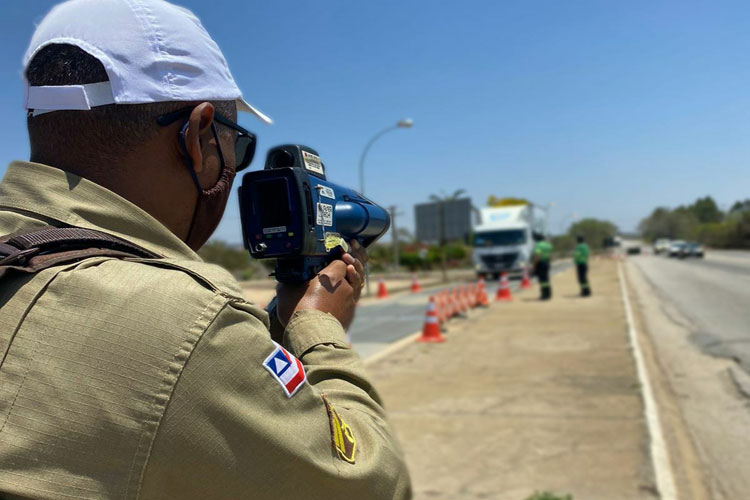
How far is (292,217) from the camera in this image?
1517mm

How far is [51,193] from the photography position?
1101mm

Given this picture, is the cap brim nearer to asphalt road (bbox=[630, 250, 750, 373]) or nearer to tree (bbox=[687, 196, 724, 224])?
asphalt road (bbox=[630, 250, 750, 373])

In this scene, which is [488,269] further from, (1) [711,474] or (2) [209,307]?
(2) [209,307]

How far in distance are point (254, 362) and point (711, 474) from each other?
15.2 feet

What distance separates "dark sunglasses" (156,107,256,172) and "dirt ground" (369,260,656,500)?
127 inches

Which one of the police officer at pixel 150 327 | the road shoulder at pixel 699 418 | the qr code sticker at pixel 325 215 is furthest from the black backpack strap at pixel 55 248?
the road shoulder at pixel 699 418

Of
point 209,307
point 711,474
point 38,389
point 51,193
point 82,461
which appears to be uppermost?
point 51,193

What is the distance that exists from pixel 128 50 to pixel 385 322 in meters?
12.5

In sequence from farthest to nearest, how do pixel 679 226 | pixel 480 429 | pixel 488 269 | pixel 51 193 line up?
pixel 679 226
pixel 488 269
pixel 480 429
pixel 51 193

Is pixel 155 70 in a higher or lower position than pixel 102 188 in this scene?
higher

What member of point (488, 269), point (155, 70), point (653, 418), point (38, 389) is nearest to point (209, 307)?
point (38, 389)

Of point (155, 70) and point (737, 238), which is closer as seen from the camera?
point (155, 70)

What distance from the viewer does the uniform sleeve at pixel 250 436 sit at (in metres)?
0.92

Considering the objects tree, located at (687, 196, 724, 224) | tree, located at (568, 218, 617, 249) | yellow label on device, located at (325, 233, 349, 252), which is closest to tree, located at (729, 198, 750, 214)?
tree, located at (687, 196, 724, 224)
